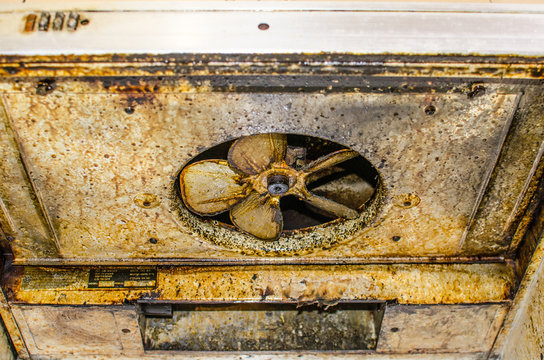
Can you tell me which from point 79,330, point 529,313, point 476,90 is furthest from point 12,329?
point 529,313

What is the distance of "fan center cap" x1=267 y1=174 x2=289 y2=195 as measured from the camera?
101 inches

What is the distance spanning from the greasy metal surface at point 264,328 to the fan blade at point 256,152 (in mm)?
1267

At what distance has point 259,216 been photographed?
2.74m

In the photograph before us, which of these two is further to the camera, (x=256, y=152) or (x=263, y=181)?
(x=263, y=181)

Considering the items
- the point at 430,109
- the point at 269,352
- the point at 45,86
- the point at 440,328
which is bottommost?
the point at 269,352

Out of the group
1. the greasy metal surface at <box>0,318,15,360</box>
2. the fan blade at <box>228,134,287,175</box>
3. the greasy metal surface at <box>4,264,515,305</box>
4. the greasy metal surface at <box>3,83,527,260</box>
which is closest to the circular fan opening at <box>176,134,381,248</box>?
the fan blade at <box>228,134,287,175</box>

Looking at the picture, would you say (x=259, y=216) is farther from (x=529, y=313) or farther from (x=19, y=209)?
(x=529, y=313)

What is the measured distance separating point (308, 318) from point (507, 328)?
1.18m

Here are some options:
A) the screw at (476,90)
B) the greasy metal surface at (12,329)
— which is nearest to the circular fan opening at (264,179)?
the screw at (476,90)

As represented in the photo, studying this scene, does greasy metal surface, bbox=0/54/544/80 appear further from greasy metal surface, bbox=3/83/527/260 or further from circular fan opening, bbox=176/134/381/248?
circular fan opening, bbox=176/134/381/248

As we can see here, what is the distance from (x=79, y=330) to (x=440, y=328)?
81.0 inches

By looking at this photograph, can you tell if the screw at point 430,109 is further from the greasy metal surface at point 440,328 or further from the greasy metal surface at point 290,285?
the greasy metal surface at point 440,328

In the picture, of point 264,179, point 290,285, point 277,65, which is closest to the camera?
point 277,65

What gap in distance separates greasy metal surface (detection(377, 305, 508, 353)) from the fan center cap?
3.05 feet
